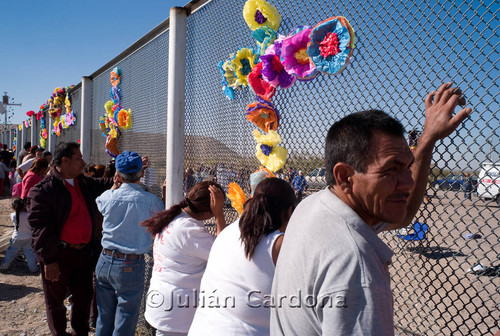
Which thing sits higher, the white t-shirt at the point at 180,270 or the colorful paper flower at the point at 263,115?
the colorful paper flower at the point at 263,115

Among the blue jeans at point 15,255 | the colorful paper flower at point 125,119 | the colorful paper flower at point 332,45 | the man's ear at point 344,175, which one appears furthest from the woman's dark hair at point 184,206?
Answer: the blue jeans at point 15,255

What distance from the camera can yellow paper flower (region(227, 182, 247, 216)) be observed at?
2.91 metres

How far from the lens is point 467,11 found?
164 centimetres

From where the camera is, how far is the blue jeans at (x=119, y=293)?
10.5 feet

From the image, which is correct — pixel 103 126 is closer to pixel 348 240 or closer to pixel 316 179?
pixel 316 179

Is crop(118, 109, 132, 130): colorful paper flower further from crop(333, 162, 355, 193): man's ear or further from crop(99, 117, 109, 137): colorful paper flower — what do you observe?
crop(333, 162, 355, 193): man's ear

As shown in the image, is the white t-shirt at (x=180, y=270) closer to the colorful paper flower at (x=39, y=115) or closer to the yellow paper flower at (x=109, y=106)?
the yellow paper flower at (x=109, y=106)

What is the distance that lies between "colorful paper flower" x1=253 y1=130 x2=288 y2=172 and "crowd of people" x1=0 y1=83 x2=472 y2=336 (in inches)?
5.6

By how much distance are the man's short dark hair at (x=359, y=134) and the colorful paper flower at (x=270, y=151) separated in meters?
1.44

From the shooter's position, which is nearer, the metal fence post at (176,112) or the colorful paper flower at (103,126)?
the metal fence post at (176,112)

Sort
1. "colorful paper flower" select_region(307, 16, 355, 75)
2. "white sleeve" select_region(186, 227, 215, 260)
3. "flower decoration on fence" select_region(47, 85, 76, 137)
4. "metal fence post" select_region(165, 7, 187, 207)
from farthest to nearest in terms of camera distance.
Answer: "flower decoration on fence" select_region(47, 85, 76, 137) → "metal fence post" select_region(165, 7, 187, 207) → "white sleeve" select_region(186, 227, 215, 260) → "colorful paper flower" select_region(307, 16, 355, 75)

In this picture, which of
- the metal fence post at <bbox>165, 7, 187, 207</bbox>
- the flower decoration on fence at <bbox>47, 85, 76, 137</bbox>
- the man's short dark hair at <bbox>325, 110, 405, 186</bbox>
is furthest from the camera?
the flower decoration on fence at <bbox>47, 85, 76, 137</bbox>

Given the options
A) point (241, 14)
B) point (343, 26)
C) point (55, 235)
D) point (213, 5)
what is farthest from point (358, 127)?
point (55, 235)

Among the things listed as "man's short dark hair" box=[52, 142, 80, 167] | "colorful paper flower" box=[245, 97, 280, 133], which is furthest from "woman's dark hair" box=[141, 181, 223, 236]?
"man's short dark hair" box=[52, 142, 80, 167]
